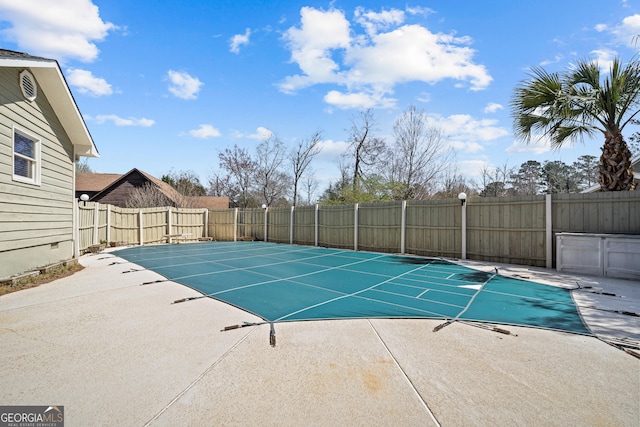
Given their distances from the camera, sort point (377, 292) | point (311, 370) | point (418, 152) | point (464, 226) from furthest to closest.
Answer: point (418, 152) → point (464, 226) → point (377, 292) → point (311, 370)

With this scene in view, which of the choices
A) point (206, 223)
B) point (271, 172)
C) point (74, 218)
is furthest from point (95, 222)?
point (271, 172)

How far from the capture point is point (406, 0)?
8.53 metres

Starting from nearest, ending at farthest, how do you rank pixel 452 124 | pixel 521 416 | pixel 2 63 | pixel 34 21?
1. pixel 521 416
2. pixel 2 63
3. pixel 34 21
4. pixel 452 124

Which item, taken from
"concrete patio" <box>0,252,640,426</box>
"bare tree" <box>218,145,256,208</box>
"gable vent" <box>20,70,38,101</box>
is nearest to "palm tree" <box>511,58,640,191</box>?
"concrete patio" <box>0,252,640,426</box>

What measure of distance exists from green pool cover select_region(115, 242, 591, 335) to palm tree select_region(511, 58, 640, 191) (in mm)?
3899

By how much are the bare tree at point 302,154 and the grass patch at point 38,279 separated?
2037 centimetres

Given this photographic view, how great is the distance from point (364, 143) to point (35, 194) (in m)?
18.1

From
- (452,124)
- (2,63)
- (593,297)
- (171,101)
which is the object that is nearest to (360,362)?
(593,297)

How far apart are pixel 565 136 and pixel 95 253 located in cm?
1484

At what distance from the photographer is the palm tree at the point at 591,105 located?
6750mm

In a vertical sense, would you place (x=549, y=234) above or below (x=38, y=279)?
above

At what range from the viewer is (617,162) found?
7.06 metres

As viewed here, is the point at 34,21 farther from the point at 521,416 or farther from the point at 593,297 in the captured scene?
the point at 593,297

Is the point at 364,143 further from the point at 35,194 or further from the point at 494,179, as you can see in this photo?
the point at 35,194
